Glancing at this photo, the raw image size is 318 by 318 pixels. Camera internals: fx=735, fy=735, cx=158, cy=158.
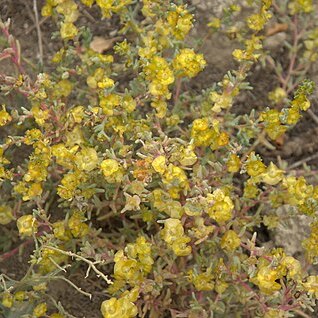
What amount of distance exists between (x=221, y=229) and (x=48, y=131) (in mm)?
680

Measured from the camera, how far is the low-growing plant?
2.28 m

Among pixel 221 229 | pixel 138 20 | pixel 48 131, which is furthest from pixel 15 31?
pixel 221 229

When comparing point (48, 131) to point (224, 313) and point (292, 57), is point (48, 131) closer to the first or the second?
point (224, 313)

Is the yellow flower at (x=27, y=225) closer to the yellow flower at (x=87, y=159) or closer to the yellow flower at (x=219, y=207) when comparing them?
the yellow flower at (x=87, y=159)

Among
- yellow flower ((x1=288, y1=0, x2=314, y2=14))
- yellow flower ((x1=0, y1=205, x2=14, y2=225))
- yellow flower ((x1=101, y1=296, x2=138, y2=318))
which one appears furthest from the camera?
→ yellow flower ((x1=288, y1=0, x2=314, y2=14))

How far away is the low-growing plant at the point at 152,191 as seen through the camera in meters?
2.28

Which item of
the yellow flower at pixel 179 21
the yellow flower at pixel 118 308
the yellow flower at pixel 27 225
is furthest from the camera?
the yellow flower at pixel 179 21

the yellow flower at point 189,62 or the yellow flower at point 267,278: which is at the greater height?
the yellow flower at point 189,62

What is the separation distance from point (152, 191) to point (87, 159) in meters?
0.25

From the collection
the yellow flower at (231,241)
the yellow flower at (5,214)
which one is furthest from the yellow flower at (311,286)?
the yellow flower at (5,214)

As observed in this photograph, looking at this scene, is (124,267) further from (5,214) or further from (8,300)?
(5,214)

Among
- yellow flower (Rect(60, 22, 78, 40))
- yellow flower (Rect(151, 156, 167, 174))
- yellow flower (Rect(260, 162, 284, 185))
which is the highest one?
yellow flower (Rect(60, 22, 78, 40))

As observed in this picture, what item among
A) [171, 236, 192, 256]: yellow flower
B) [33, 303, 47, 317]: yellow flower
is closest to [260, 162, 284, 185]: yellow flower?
[171, 236, 192, 256]: yellow flower

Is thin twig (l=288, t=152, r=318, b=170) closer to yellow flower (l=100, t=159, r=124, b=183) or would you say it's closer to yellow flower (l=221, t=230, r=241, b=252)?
yellow flower (l=221, t=230, r=241, b=252)
